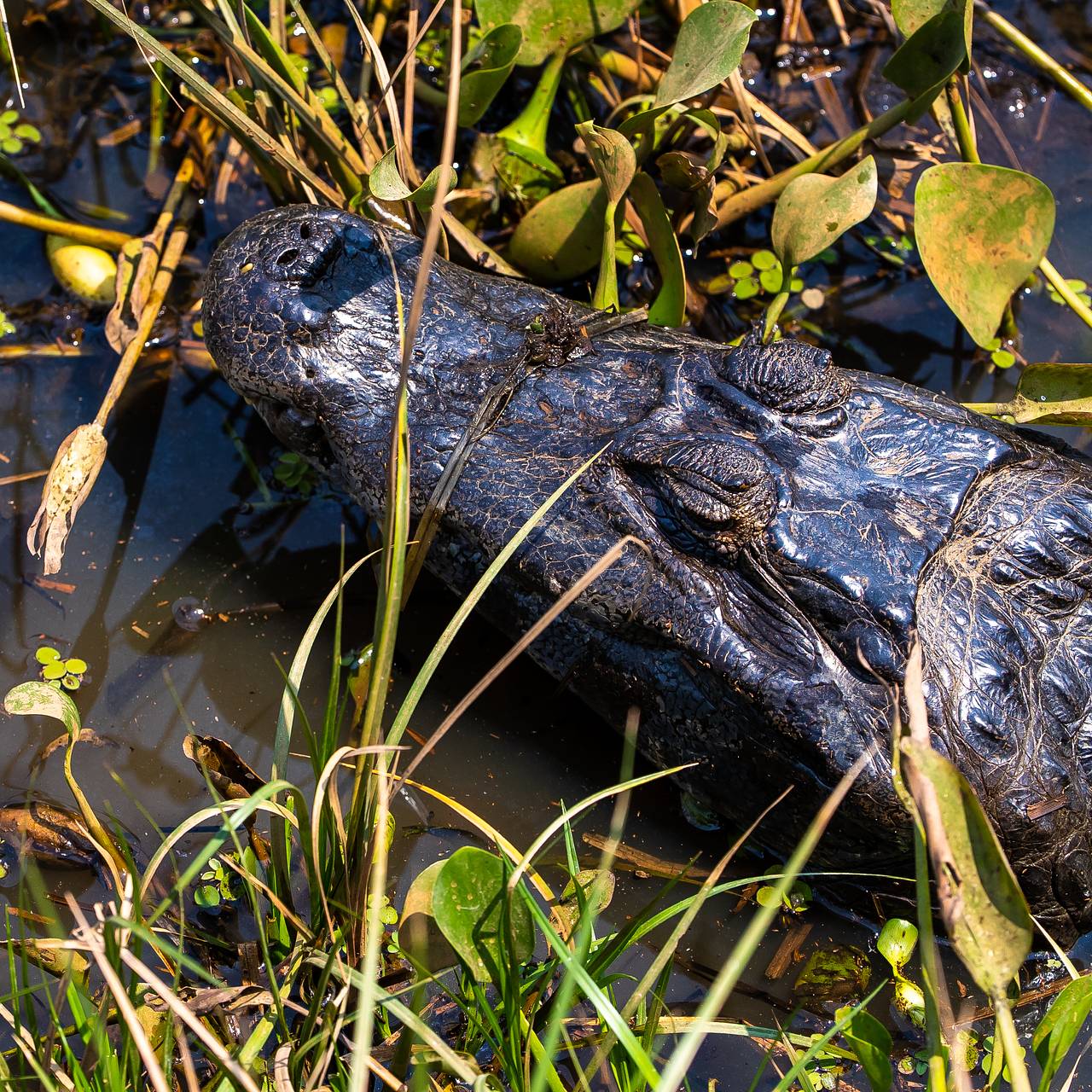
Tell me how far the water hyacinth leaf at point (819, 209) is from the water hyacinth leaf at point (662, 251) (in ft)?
0.95

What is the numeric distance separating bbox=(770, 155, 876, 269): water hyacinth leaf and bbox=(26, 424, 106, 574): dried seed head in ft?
5.89

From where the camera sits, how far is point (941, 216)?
9.14ft

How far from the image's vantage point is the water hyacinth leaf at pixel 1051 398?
2.67 metres

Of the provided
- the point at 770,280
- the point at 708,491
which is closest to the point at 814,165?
the point at 770,280

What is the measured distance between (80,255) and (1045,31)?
3.34 meters

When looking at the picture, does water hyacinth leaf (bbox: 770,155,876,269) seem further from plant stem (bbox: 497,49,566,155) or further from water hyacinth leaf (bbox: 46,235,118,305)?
water hyacinth leaf (bbox: 46,235,118,305)

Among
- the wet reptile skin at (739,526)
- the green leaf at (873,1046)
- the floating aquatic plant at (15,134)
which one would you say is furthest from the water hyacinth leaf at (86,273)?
A: the green leaf at (873,1046)

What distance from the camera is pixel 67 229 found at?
126 inches

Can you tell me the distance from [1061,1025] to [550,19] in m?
2.78

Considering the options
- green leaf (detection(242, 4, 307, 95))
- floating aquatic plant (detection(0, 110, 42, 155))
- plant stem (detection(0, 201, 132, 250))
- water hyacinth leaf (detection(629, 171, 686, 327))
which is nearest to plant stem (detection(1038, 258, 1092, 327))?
water hyacinth leaf (detection(629, 171, 686, 327))

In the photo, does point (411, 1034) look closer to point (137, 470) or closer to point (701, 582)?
point (701, 582)

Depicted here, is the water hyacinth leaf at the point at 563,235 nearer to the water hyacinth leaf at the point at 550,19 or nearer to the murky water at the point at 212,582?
the water hyacinth leaf at the point at 550,19

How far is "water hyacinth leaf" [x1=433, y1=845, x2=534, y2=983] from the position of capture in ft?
5.96

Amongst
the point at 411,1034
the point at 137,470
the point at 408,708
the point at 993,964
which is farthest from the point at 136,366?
the point at 993,964
